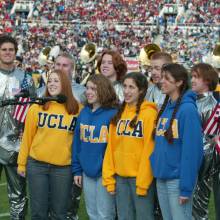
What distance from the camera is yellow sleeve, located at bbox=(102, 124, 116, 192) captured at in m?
4.55

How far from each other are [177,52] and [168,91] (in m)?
29.4

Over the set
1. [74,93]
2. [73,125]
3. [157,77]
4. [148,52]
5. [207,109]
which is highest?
[148,52]

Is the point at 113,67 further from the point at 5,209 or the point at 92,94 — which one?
the point at 5,209

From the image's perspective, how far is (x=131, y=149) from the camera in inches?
176

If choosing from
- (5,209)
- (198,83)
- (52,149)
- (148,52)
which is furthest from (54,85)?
(148,52)

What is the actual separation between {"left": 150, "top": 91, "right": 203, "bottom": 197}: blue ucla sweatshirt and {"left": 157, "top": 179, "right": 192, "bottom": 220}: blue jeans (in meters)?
0.05

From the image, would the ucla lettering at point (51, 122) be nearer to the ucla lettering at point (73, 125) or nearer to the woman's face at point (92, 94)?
the ucla lettering at point (73, 125)

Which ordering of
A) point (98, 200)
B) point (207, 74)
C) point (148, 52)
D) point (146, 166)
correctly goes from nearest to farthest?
1. point (146, 166)
2. point (98, 200)
3. point (207, 74)
4. point (148, 52)

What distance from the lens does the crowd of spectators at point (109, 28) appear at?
111 feet

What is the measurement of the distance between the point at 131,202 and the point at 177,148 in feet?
1.98

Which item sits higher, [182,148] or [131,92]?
[131,92]

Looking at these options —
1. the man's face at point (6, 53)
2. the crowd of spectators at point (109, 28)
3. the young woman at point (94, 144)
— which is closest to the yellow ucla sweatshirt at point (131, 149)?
the young woman at point (94, 144)

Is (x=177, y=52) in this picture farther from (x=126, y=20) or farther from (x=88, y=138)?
(x=88, y=138)

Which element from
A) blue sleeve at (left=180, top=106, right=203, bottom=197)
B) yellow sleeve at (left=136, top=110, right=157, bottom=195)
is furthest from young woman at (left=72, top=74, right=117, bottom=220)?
blue sleeve at (left=180, top=106, right=203, bottom=197)
